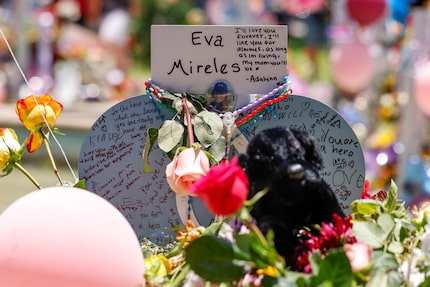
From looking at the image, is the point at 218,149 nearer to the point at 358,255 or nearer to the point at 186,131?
the point at 186,131

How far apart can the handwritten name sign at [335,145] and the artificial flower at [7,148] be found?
16.8 inches

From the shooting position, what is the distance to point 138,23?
14.3m

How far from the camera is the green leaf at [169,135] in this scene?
1.33 metres

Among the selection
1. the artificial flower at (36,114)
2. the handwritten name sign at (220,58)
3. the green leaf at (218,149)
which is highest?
the handwritten name sign at (220,58)

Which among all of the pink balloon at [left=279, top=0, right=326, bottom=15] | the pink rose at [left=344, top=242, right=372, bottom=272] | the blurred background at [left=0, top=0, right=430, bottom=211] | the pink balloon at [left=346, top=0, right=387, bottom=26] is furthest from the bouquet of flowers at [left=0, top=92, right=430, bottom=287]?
the pink balloon at [left=279, top=0, right=326, bottom=15]

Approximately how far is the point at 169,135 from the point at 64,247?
352 mm

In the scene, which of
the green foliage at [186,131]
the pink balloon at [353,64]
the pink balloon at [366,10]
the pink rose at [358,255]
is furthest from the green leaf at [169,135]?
the pink balloon at [353,64]

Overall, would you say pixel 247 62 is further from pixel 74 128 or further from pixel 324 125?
pixel 74 128

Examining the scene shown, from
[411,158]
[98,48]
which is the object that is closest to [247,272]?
[411,158]

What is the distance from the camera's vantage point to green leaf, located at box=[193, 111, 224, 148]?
4.36ft

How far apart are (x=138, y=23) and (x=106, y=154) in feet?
43.1

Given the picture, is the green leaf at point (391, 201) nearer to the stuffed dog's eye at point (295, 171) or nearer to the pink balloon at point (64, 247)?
the stuffed dog's eye at point (295, 171)

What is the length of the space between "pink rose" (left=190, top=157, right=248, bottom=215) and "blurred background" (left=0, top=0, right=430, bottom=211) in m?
0.50

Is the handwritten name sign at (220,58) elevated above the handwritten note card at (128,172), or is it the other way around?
the handwritten name sign at (220,58)
